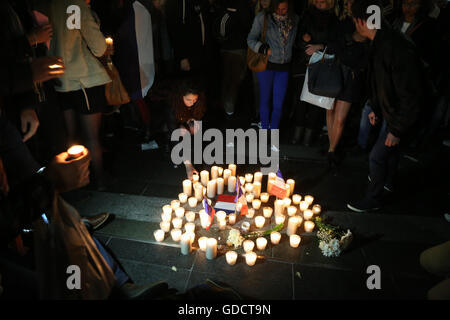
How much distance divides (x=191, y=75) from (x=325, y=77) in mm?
1995

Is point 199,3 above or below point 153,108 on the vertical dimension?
above

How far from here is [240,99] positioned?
6.45 metres

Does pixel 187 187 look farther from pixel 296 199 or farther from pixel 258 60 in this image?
pixel 258 60

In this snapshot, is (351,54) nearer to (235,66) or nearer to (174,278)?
(235,66)

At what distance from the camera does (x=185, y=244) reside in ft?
9.02

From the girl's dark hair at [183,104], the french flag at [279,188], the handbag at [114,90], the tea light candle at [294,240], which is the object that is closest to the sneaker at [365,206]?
the french flag at [279,188]

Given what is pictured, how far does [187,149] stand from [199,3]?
2104 mm

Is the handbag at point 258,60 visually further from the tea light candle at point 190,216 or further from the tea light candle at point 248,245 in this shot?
the tea light candle at point 248,245

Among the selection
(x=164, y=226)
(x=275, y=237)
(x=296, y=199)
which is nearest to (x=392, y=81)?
(x=296, y=199)

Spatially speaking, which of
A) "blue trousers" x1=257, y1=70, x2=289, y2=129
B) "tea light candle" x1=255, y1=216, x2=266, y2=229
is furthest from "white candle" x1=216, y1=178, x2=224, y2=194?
"blue trousers" x1=257, y1=70, x2=289, y2=129

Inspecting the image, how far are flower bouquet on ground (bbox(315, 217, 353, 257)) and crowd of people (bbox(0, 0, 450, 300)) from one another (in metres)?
0.65

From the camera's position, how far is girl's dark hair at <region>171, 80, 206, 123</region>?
3721mm

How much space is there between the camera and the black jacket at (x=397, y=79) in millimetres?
2590
